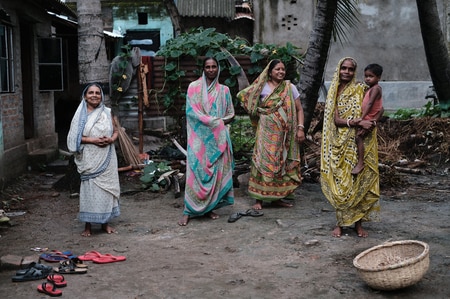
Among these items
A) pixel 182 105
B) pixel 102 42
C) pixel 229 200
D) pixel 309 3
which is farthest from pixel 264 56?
pixel 309 3

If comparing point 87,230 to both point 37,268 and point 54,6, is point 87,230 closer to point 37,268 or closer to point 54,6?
point 37,268

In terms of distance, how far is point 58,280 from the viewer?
4500 millimetres

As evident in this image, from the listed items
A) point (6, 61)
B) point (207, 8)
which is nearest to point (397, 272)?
point (6, 61)

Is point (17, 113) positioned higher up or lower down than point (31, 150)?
higher up

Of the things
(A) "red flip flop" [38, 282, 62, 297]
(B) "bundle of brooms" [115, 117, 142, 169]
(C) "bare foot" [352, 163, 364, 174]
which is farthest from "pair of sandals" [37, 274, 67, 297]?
(B) "bundle of brooms" [115, 117, 142, 169]

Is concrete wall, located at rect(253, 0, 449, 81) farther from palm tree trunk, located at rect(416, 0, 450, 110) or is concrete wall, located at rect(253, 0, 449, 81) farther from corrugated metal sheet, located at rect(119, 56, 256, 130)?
corrugated metal sheet, located at rect(119, 56, 256, 130)

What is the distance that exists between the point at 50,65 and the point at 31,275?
709 cm

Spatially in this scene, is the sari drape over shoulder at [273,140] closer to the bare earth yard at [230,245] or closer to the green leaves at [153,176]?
the bare earth yard at [230,245]

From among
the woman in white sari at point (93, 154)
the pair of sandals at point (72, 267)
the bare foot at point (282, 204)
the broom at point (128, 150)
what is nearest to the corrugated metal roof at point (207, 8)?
the broom at point (128, 150)

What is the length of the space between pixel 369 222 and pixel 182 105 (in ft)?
14.5

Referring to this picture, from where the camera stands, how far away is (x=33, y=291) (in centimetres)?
439

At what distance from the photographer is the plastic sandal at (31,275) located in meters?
4.61

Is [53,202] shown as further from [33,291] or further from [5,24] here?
[33,291]

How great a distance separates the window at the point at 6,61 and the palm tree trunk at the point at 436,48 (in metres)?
7.53
